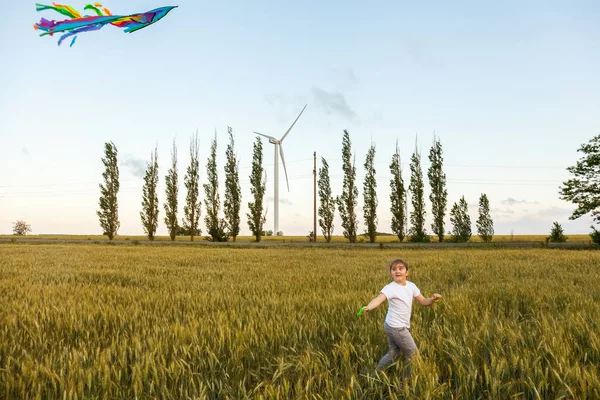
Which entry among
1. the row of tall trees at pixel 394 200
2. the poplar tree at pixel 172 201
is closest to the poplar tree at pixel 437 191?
the row of tall trees at pixel 394 200

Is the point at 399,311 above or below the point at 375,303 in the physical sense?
below

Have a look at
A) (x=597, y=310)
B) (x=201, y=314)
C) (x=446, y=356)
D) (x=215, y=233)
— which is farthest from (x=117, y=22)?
(x=215, y=233)

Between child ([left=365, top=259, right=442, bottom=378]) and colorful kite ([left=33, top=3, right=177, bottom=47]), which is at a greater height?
colorful kite ([left=33, top=3, right=177, bottom=47])

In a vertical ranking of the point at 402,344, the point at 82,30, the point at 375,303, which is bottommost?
the point at 402,344

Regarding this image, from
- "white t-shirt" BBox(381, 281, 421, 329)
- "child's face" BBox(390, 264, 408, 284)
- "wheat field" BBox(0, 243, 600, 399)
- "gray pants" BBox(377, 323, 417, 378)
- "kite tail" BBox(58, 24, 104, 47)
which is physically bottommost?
"wheat field" BBox(0, 243, 600, 399)

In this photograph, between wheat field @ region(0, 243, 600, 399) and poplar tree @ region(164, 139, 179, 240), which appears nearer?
wheat field @ region(0, 243, 600, 399)

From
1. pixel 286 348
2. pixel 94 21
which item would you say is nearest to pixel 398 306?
pixel 286 348

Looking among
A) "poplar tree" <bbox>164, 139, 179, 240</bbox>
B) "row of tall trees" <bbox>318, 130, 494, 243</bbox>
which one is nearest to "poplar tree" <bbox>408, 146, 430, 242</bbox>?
"row of tall trees" <bbox>318, 130, 494, 243</bbox>

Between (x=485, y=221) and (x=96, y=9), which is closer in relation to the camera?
(x=96, y=9)

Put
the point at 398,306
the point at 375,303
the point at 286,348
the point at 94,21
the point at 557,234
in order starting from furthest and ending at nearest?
the point at 557,234 < the point at 94,21 < the point at 286,348 < the point at 398,306 < the point at 375,303

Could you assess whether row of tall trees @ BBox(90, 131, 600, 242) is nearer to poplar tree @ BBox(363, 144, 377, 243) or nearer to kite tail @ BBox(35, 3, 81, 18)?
poplar tree @ BBox(363, 144, 377, 243)

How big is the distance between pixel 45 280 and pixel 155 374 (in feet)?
36.8

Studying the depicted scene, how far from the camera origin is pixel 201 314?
7.45 meters

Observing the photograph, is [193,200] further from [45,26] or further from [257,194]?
[45,26]
